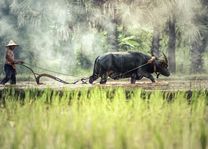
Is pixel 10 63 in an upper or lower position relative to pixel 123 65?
upper

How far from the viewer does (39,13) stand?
30328 millimetres

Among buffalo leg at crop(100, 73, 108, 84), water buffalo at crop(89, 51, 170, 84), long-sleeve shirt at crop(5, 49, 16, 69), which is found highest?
long-sleeve shirt at crop(5, 49, 16, 69)

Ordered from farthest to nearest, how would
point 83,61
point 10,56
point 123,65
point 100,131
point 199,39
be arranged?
point 83,61, point 199,39, point 123,65, point 10,56, point 100,131

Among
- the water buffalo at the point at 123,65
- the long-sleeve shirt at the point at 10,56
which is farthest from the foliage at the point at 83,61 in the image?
the long-sleeve shirt at the point at 10,56

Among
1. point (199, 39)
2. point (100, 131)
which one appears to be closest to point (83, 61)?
point (199, 39)

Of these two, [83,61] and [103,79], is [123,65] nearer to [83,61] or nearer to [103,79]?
[103,79]

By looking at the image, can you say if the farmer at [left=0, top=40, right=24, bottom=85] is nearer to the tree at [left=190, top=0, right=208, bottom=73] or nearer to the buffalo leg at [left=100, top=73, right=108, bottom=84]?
the buffalo leg at [left=100, top=73, right=108, bottom=84]

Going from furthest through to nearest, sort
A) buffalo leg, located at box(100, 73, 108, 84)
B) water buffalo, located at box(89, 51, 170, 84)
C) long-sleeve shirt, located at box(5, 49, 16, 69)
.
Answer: water buffalo, located at box(89, 51, 170, 84) < buffalo leg, located at box(100, 73, 108, 84) < long-sleeve shirt, located at box(5, 49, 16, 69)

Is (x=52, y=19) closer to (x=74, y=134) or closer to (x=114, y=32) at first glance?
(x=114, y=32)

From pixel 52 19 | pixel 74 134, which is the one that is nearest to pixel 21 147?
pixel 74 134

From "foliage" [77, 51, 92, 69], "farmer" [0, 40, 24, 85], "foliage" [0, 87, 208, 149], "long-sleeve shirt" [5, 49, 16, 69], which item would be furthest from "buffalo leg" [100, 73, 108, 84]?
"foliage" [77, 51, 92, 69]

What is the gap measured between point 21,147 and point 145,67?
1182cm

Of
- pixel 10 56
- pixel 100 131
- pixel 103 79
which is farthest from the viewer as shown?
pixel 103 79

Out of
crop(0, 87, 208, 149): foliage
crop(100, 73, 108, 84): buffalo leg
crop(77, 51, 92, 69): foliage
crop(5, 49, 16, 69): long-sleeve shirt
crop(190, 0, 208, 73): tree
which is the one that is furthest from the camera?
crop(77, 51, 92, 69): foliage
